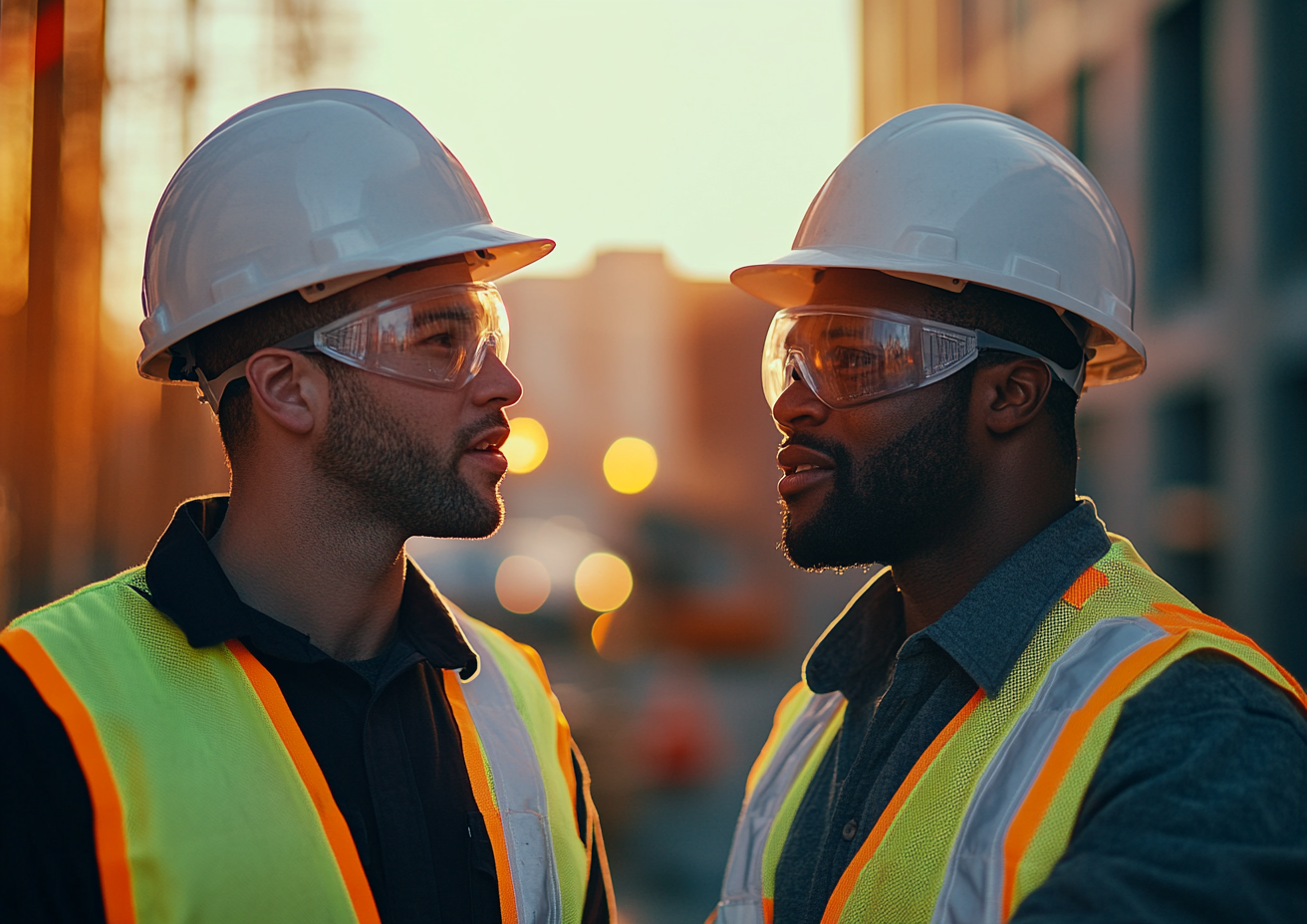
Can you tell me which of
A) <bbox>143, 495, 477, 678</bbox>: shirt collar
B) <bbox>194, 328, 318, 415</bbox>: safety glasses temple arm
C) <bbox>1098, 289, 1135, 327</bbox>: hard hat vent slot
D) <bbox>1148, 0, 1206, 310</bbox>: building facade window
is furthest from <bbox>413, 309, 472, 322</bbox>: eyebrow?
<bbox>1148, 0, 1206, 310</bbox>: building facade window

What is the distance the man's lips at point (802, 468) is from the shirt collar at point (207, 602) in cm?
96

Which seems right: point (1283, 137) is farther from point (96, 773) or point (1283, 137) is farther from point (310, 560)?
point (96, 773)

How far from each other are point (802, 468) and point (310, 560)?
4.20 ft

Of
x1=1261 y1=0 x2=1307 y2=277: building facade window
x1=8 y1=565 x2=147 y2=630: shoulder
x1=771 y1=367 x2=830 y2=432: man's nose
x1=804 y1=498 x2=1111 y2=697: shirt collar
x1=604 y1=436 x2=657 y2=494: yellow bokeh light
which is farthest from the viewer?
x1=604 y1=436 x2=657 y2=494: yellow bokeh light

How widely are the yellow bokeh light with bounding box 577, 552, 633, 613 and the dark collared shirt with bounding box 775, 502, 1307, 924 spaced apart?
2017 centimetres

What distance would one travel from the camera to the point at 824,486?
3059mm

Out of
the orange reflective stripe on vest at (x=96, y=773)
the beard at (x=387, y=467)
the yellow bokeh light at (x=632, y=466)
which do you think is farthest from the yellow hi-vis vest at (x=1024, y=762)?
the yellow bokeh light at (x=632, y=466)

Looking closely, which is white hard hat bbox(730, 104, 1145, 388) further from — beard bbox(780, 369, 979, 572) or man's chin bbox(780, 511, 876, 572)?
man's chin bbox(780, 511, 876, 572)

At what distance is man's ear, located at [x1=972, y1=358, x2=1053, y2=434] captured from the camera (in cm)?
293

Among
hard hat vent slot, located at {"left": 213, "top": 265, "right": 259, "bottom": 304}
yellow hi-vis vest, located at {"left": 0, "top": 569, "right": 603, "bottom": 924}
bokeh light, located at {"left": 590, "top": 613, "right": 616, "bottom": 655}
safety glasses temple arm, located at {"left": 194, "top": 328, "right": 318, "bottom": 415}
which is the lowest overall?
bokeh light, located at {"left": 590, "top": 613, "right": 616, "bottom": 655}

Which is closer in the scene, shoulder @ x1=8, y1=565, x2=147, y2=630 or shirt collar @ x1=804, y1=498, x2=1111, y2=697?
shoulder @ x1=8, y1=565, x2=147, y2=630

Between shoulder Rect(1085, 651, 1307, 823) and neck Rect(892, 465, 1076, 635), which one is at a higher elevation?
neck Rect(892, 465, 1076, 635)

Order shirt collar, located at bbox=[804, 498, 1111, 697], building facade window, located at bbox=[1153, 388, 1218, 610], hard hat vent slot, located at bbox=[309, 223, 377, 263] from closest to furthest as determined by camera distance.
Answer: shirt collar, located at bbox=[804, 498, 1111, 697]
hard hat vent slot, located at bbox=[309, 223, 377, 263]
building facade window, located at bbox=[1153, 388, 1218, 610]

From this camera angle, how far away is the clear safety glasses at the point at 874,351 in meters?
2.95
